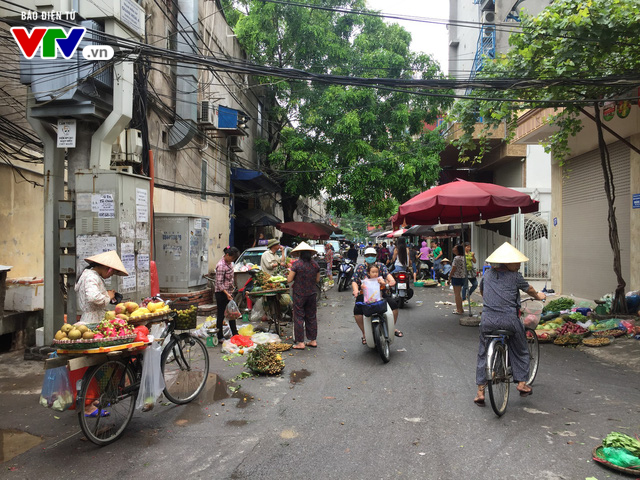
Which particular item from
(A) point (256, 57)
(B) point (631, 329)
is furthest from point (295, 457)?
(A) point (256, 57)

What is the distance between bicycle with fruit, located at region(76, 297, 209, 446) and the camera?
4.38 metres

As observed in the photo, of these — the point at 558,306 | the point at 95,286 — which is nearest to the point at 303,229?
the point at 558,306

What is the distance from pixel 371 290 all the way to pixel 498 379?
294cm

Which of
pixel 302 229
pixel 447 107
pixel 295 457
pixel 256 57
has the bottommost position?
pixel 295 457

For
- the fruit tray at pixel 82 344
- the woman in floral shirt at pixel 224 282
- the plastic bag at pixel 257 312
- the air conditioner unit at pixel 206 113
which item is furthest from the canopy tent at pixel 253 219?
the fruit tray at pixel 82 344

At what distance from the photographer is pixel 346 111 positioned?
72.5 feet

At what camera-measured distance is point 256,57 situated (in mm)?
23312

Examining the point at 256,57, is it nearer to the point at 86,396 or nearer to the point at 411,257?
the point at 411,257

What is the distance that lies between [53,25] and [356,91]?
51.5 ft

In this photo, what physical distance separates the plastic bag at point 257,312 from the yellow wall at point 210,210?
380cm

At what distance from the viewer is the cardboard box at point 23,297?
334 inches

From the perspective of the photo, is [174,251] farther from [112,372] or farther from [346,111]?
[346,111]

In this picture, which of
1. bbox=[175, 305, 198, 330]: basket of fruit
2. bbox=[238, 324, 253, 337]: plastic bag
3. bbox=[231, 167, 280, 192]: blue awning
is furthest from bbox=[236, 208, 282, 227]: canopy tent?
bbox=[175, 305, 198, 330]: basket of fruit

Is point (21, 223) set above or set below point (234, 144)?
below
